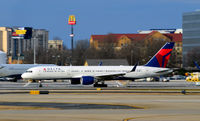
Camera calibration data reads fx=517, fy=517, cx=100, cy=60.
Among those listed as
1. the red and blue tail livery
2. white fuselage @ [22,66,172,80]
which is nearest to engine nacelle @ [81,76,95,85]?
white fuselage @ [22,66,172,80]

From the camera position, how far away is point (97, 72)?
77.1 metres

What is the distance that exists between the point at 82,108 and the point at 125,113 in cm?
442

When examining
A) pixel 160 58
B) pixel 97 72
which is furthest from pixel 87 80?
pixel 160 58

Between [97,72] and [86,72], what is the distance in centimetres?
164

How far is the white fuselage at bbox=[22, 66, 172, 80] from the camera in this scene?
75688mm

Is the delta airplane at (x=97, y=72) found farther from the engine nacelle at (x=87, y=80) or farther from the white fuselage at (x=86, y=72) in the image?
the engine nacelle at (x=87, y=80)

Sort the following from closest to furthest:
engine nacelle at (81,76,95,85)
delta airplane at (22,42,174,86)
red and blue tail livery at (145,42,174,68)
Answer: engine nacelle at (81,76,95,85) < delta airplane at (22,42,174,86) < red and blue tail livery at (145,42,174,68)

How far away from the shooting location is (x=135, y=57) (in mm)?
196250

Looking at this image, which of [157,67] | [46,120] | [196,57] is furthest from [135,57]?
[46,120]

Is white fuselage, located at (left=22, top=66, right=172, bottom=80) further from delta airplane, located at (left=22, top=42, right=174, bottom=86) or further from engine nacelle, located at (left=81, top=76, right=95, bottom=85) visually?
engine nacelle, located at (left=81, top=76, right=95, bottom=85)

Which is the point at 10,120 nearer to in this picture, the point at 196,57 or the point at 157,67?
the point at 157,67

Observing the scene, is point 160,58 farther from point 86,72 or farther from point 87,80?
point 87,80

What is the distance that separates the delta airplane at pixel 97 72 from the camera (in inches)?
2980

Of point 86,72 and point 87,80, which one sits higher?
point 86,72
